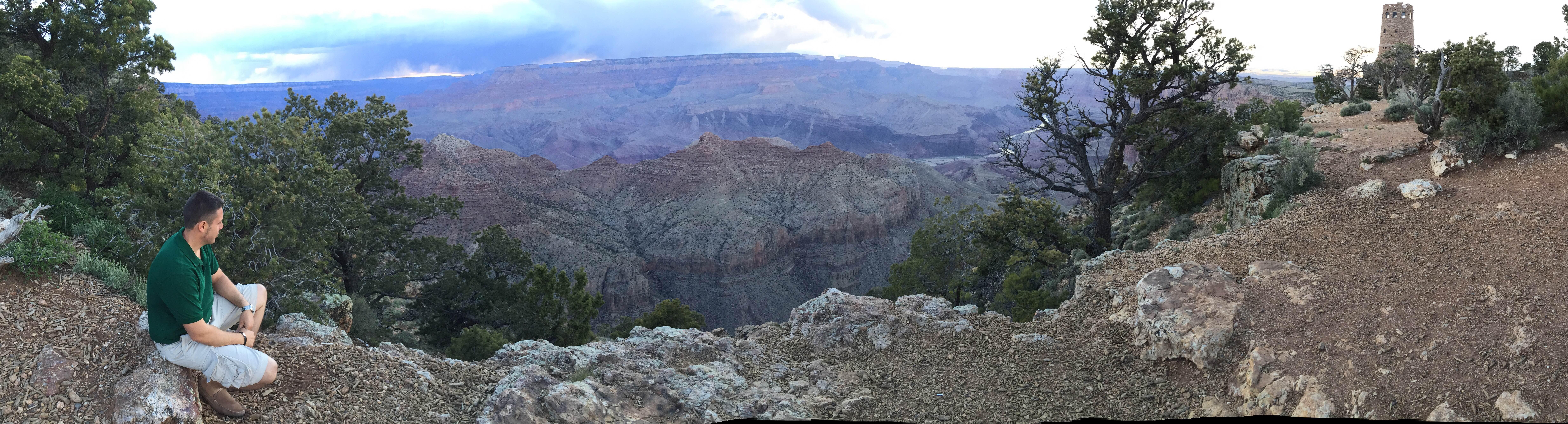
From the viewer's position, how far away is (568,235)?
Result: 57875 millimetres

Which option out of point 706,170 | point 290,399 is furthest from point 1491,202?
point 706,170

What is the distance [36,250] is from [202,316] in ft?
11.5

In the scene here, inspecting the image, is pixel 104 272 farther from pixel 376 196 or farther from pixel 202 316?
pixel 376 196

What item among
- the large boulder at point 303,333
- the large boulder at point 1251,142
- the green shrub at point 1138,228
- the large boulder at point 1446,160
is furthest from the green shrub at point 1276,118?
the large boulder at point 303,333

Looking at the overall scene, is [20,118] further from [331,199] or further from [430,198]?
[430,198]

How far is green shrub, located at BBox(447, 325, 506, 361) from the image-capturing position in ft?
52.9

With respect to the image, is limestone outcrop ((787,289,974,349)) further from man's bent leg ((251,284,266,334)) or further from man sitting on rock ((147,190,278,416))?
man sitting on rock ((147,190,278,416))

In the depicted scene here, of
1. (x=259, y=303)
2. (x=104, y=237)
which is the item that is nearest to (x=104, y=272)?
(x=259, y=303)

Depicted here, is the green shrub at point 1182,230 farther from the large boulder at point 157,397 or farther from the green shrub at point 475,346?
the large boulder at point 157,397

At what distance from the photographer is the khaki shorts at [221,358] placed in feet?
16.8

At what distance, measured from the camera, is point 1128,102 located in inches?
745

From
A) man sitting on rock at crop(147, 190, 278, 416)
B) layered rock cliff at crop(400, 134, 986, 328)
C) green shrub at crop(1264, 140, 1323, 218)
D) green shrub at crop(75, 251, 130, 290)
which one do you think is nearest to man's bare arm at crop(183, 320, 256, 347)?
man sitting on rock at crop(147, 190, 278, 416)

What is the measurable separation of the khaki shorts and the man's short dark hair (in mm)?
785

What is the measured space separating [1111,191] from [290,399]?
18.7 meters
